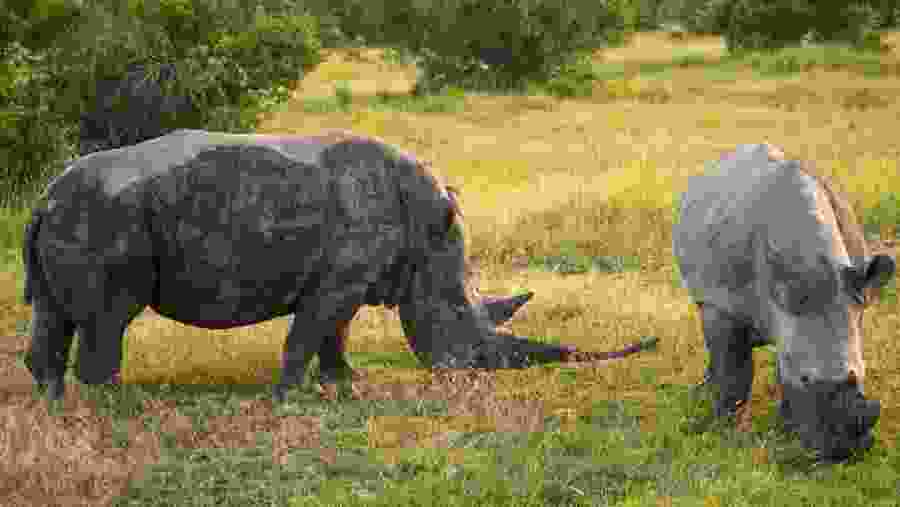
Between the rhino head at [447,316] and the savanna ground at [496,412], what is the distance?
8.8 inches

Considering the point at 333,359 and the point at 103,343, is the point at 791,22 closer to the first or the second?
the point at 333,359

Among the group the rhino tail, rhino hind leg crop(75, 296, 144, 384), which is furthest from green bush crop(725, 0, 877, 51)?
the rhino tail

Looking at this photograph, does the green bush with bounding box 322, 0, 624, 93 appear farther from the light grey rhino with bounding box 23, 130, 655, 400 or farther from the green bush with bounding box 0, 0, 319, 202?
the light grey rhino with bounding box 23, 130, 655, 400

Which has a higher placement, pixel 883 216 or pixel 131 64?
pixel 131 64

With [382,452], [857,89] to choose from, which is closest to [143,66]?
[382,452]

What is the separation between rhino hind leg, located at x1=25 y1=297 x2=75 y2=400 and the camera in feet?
30.2

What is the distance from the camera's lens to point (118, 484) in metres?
7.38

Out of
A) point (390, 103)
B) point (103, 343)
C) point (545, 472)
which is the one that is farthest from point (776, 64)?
point (545, 472)

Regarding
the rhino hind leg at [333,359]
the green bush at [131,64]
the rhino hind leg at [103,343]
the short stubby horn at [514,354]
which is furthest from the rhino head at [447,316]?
the green bush at [131,64]

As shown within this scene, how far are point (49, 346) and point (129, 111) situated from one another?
9694mm

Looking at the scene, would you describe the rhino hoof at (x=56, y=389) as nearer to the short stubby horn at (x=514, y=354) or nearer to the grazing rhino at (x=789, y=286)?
the short stubby horn at (x=514, y=354)

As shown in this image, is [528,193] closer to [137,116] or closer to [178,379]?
[137,116]

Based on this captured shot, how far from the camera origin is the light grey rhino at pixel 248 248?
9000 mm

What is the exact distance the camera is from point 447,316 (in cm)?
970
